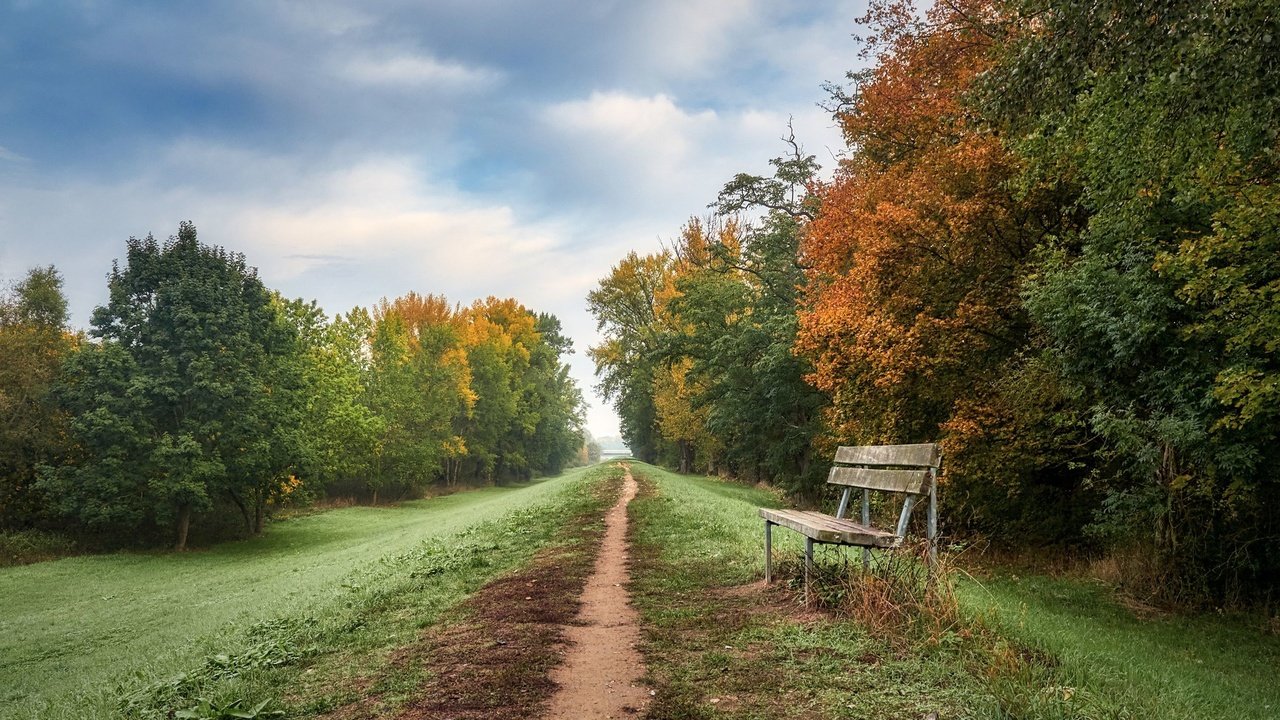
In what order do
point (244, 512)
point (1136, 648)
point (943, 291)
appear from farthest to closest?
point (244, 512) < point (943, 291) < point (1136, 648)

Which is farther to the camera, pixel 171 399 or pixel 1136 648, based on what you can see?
pixel 171 399

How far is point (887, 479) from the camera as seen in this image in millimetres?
6434

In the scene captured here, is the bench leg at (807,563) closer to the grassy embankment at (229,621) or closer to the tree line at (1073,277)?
the grassy embankment at (229,621)

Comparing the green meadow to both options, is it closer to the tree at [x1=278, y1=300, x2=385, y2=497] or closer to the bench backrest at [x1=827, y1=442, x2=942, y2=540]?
the bench backrest at [x1=827, y1=442, x2=942, y2=540]

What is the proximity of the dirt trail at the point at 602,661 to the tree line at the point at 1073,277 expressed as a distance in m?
6.24

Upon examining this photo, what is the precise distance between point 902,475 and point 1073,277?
6018 mm

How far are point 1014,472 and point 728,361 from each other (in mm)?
16321

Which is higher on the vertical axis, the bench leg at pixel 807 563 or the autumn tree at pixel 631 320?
the autumn tree at pixel 631 320

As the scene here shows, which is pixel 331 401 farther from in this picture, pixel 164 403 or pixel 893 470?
pixel 893 470

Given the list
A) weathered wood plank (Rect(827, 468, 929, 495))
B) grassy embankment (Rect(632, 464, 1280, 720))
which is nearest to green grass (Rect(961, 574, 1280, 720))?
grassy embankment (Rect(632, 464, 1280, 720))

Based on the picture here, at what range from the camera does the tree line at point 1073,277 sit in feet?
21.5

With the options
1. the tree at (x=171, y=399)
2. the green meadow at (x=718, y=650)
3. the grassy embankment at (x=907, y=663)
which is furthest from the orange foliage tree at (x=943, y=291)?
the tree at (x=171, y=399)

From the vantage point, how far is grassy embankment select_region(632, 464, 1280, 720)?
378 centimetres

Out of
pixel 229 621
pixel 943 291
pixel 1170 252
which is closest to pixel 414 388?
pixel 229 621
